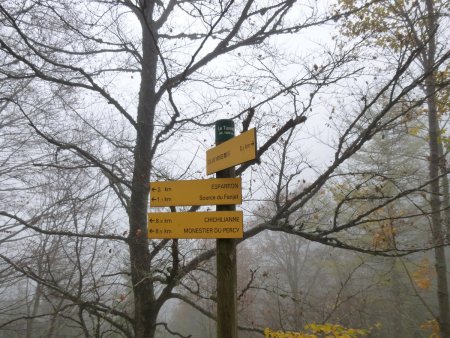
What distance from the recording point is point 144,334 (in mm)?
3721

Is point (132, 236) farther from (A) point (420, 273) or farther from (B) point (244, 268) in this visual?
(B) point (244, 268)

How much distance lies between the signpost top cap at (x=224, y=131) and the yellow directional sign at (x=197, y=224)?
488 mm

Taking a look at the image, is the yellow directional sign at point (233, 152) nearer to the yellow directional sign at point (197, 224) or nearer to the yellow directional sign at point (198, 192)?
the yellow directional sign at point (198, 192)

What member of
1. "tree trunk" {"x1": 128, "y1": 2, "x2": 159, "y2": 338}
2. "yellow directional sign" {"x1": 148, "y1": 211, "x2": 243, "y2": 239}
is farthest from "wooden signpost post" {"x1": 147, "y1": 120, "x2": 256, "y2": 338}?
"tree trunk" {"x1": 128, "y1": 2, "x2": 159, "y2": 338}

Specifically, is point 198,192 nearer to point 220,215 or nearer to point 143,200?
point 220,215

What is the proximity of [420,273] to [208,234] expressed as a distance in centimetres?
1076

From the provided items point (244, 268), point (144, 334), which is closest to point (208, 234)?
point (144, 334)

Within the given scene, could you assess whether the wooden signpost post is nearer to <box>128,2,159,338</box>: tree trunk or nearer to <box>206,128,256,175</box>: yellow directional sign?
<box>206,128,256,175</box>: yellow directional sign

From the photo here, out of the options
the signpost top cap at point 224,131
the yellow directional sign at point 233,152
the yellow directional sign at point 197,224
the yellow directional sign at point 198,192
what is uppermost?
the signpost top cap at point 224,131

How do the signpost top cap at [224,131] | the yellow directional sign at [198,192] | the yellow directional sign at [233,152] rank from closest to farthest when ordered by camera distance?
the yellow directional sign at [233,152], the yellow directional sign at [198,192], the signpost top cap at [224,131]

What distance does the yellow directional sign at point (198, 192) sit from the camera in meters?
1.93

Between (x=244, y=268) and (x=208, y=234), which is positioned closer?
(x=208, y=234)

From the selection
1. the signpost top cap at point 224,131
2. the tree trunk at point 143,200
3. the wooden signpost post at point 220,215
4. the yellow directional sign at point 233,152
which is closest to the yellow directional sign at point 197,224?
the wooden signpost post at point 220,215

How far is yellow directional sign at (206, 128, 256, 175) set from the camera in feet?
5.82
